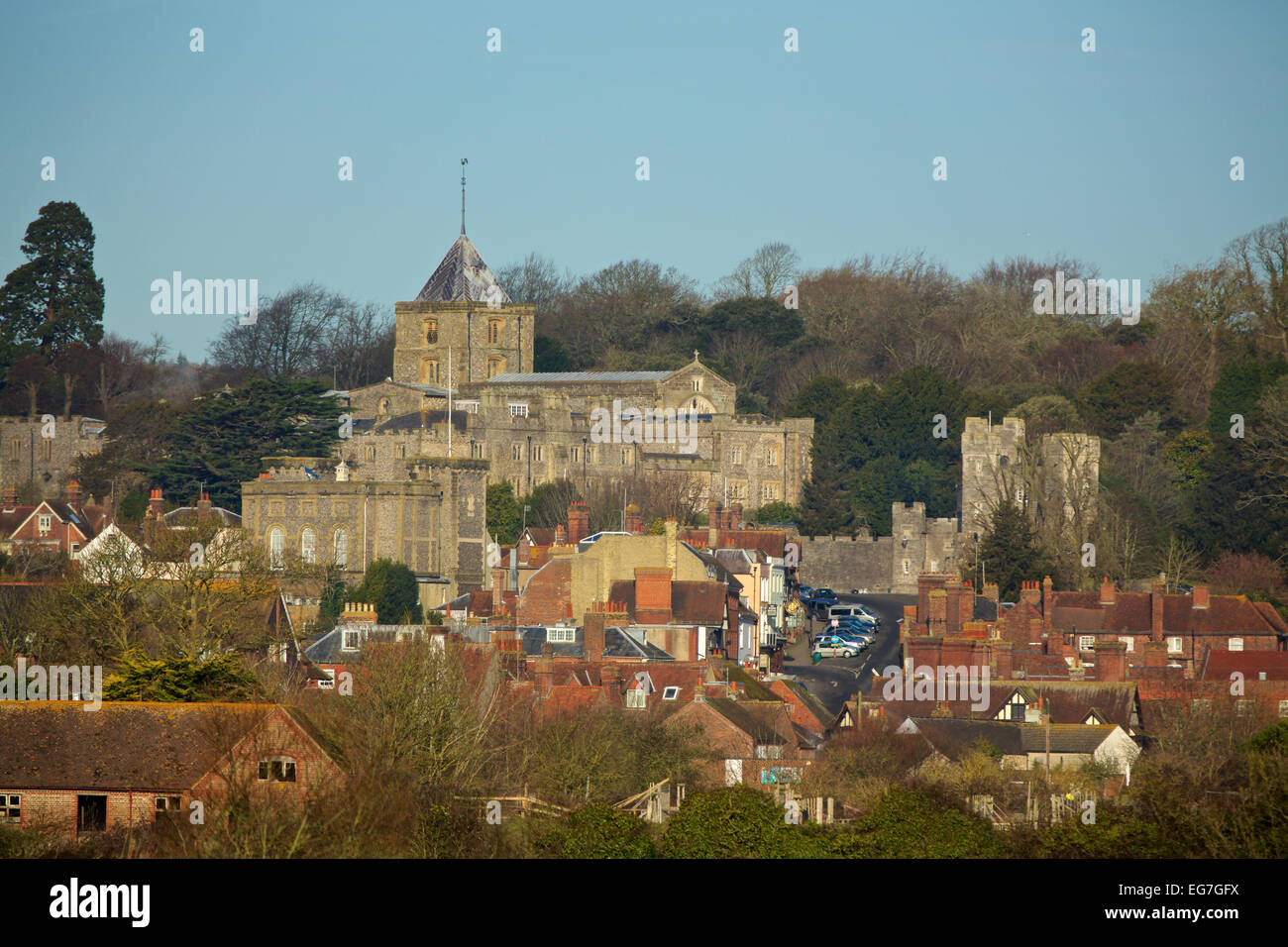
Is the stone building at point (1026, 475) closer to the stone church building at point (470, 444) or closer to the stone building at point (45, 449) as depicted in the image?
the stone church building at point (470, 444)

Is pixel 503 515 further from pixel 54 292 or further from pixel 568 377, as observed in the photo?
pixel 54 292

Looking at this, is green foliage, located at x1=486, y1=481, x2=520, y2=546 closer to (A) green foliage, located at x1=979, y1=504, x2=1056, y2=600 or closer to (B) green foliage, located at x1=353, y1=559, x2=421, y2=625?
(B) green foliage, located at x1=353, y1=559, x2=421, y2=625

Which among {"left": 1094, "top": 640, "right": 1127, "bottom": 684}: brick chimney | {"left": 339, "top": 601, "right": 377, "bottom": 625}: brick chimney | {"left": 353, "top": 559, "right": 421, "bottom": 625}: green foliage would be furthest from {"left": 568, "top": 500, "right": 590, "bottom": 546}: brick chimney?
{"left": 1094, "top": 640, "right": 1127, "bottom": 684}: brick chimney

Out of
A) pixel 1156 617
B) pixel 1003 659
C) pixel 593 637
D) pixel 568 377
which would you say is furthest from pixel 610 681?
pixel 568 377

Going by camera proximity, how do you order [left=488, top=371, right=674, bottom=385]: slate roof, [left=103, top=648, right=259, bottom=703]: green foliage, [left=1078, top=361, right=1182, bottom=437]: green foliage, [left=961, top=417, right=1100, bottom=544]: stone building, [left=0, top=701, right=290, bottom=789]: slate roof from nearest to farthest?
[left=0, top=701, right=290, bottom=789]: slate roof, [left=103, top=648, right=259, bottom=703]: green foliage, [left=961, top=417, right=1100, bottom=544]: stone building, [left=1078, top=361, right=1182, bottom=437]: green foliage, [left=488, top=371, right=674, bottom=385]: slate roof

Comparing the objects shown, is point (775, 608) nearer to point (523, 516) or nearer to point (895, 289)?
point (523, 516)

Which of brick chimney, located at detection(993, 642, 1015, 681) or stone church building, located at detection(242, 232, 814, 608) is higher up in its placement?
stone church building, located at detection(242, 232, 814, 608)

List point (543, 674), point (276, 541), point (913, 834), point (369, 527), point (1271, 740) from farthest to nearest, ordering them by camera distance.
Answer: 1. point (369, 527)
2. point (276, 541)
3. point (543, 674)
4. point (1271, 740)
5. point (913, 834)
